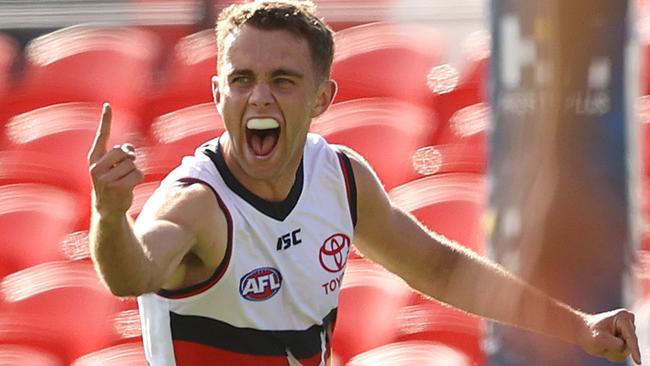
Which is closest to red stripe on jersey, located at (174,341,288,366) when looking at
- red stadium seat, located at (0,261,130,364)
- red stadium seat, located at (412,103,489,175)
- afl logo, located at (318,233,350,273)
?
afl logo, located at (318,233,350,273)

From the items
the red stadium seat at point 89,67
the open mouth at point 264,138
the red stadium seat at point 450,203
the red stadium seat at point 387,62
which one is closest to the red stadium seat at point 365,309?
the red stadium seat at point 450,203

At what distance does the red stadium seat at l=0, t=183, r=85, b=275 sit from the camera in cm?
474

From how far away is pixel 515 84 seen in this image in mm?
2902

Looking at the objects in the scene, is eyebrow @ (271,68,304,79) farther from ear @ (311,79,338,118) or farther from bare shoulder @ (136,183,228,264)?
bare shoulder @ (136,183,228,264)

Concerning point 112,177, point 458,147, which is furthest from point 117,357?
point 112,177

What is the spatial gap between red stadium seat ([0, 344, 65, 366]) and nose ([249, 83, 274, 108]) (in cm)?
199

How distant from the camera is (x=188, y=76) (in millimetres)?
5090

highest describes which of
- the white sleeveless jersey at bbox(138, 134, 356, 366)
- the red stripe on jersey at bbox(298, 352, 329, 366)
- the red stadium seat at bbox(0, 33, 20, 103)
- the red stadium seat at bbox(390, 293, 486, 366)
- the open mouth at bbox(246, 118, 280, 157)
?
the red stadium seat at bbox(0, 33, 20, 103)

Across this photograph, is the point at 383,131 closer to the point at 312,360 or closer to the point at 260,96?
the point at 312,360

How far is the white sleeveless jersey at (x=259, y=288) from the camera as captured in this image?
2.75 meters

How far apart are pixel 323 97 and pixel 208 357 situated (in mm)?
586

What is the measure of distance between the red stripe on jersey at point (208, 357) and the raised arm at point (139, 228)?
5.7 inches

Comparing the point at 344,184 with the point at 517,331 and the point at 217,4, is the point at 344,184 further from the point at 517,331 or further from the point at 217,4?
the point at 217,4

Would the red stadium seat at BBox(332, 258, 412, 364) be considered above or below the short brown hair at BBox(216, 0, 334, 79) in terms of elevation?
below
